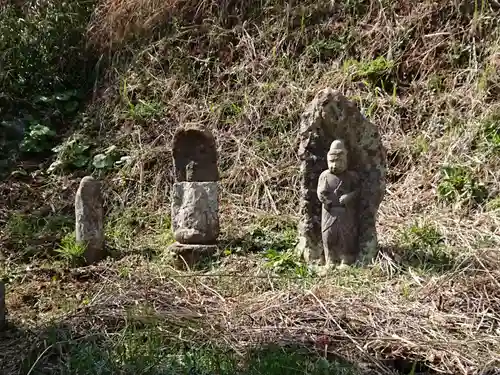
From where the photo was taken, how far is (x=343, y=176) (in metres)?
4.64

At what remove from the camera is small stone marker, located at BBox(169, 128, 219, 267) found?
17.0 feet

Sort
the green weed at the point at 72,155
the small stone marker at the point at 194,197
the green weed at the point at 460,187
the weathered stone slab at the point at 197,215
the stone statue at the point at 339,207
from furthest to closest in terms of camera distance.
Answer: the green weed at the point at 72,155 < the green weed at the point at 460,187 < the weathered stone slab at the point at 197,215 < the small stone marker at the point at 194,197 < the stone statue at the point at 339,207

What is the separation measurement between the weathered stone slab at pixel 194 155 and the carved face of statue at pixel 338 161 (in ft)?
4.21

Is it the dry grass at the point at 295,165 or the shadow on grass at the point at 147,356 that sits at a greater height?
the dry grass at the point at 295,165

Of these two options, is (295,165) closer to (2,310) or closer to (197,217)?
(197,217)

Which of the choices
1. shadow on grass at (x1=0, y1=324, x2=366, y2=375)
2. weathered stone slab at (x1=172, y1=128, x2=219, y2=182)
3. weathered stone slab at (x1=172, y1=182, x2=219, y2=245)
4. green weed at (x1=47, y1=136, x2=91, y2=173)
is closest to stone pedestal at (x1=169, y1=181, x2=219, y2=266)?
weathered stone slab at (x1=172, y1=182, x2=219, y2=245)

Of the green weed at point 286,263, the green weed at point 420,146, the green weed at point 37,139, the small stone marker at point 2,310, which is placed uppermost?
the green weed at point 37,139

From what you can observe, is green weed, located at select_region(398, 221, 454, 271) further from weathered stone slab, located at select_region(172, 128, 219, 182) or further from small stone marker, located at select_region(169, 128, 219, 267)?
weathered stone slab, located at select_region(172, 128, 219, 182)

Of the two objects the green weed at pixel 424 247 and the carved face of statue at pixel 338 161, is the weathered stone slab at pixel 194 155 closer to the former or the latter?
the carved face of statue at pixel 338 161

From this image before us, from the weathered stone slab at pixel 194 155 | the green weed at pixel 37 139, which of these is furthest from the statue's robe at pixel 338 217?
the green weed at pixel 37 139

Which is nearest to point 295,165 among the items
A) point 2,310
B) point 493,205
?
point 493,205

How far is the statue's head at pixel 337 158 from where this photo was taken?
180 inches

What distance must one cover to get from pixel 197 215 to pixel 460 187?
2.22 m

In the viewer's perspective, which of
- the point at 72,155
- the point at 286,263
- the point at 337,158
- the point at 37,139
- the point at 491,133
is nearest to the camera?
the point at 337,158
